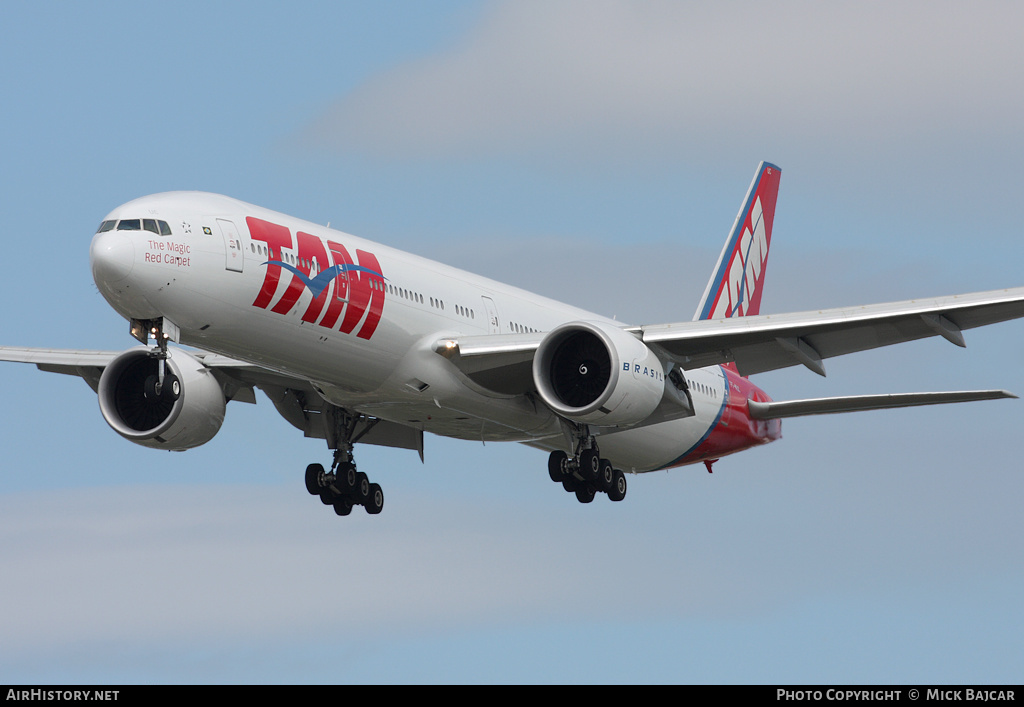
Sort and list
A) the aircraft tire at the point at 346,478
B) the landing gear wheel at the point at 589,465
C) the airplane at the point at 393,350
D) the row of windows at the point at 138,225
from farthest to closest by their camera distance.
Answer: the aircraft tire at the point at 346,478 → the landing gear wheel at the point at 589,465 → the airplane at the point at 393,350 → the row of windows at the point at 138,225

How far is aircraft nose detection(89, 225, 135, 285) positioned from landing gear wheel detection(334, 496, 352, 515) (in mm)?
10903

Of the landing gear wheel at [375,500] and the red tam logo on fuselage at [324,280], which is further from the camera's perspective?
the landing gear wheel at [375,500]

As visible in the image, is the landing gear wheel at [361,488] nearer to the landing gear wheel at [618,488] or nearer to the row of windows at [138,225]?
the landing gear wheel at [618,488]

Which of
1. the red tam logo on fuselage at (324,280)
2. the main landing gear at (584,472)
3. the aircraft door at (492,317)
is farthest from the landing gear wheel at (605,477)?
the red tam logo on fuselage at (324,280)

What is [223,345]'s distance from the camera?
27.4 metres

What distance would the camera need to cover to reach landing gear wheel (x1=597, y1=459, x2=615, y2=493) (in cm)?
3344

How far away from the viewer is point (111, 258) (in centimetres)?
2542

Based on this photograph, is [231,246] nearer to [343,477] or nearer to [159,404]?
[159,404]

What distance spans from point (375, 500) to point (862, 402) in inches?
448

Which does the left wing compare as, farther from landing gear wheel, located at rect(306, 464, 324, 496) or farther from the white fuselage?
the white fuselage

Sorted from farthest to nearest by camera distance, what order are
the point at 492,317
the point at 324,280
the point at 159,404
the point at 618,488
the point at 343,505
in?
the point at 343,505
the point at 618,488
the point at 159,404
the point at 492,317
the point at 324,280

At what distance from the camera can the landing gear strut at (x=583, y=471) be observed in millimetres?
33156

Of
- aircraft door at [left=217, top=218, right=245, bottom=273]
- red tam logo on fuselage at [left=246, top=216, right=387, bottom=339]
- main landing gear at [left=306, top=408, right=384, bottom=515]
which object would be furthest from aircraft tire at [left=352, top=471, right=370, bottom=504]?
aircraft door at [left=217, top=218, right=245, bottom=273]

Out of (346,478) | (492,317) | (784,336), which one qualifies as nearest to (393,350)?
(492,317)
